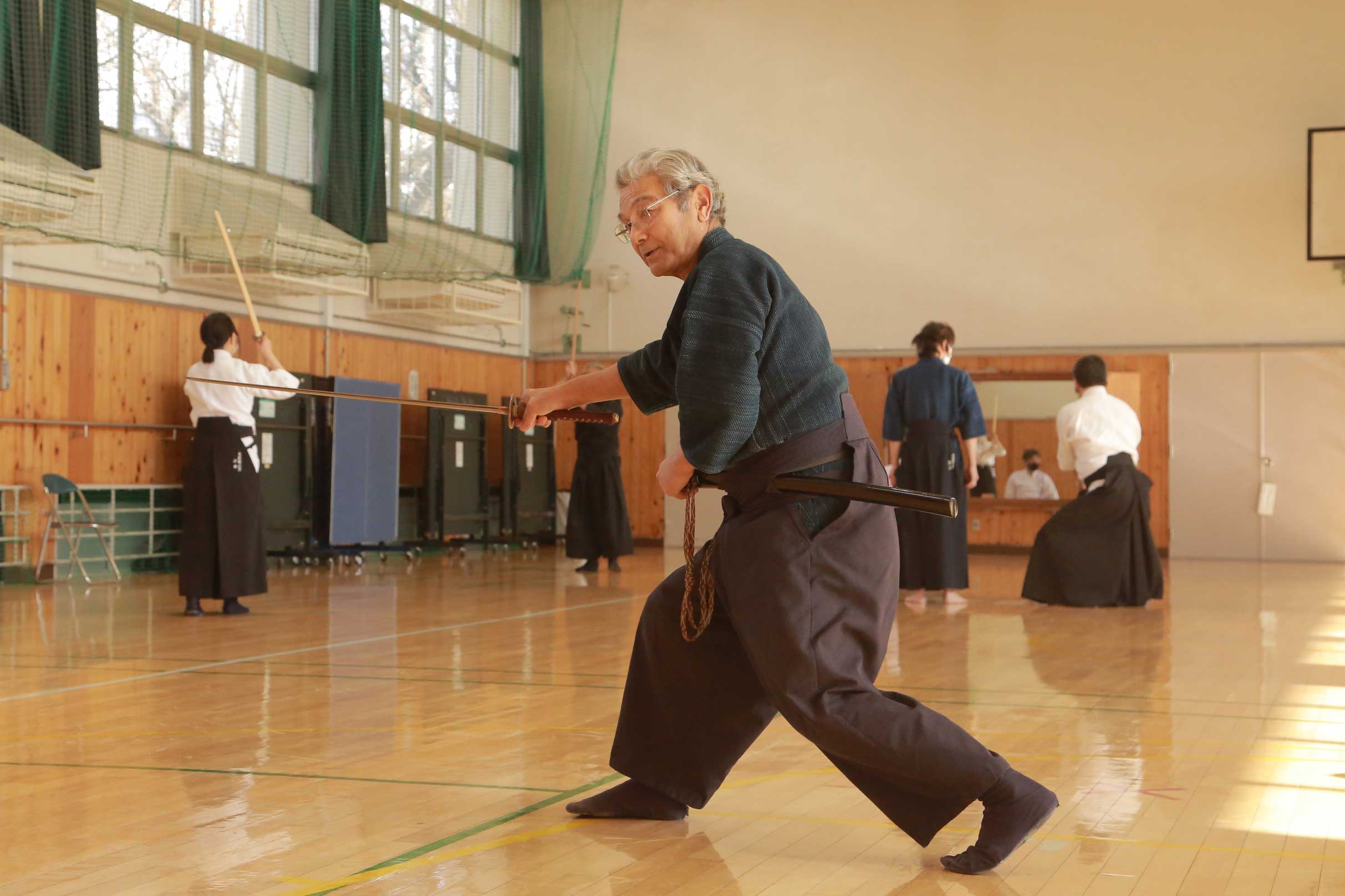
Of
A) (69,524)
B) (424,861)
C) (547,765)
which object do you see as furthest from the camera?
(69,524)

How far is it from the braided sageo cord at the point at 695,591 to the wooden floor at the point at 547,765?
0.40 metres

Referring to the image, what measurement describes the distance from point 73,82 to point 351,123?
2252 millimetres

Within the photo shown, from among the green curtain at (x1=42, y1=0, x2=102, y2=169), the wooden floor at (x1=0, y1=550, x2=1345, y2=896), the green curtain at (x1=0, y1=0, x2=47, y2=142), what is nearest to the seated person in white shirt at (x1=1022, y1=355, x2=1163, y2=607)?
the wooden floor at (x1=0, y1=550, x2=1345, y2=896)

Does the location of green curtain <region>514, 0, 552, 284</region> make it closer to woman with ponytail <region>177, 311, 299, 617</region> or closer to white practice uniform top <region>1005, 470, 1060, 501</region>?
woman with ponytail <region>177, 311, 299, 617</region>

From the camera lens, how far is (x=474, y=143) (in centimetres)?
1073

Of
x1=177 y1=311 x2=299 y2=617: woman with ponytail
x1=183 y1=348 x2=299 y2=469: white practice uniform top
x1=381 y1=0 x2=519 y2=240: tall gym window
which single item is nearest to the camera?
x1=183 y1=348 x2=299 y2=469: white practice uniform top

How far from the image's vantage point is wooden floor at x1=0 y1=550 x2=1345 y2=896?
7.47ft

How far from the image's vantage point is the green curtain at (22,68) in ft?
24.1

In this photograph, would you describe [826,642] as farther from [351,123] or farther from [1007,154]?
[1007,154]

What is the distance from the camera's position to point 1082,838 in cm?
251

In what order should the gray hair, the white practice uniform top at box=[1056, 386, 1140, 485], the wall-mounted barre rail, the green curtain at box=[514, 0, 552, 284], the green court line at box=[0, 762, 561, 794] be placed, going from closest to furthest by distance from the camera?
the gray hair → the green court line at box=[0, 762, 561, 794] → the white practice uniform top at box=[1056, 386, 1140, 485] → the wall-mounted barre rail → the green curtain at box=[514, 0, 552, 284]

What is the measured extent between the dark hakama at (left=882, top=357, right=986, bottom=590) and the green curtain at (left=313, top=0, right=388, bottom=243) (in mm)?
4265

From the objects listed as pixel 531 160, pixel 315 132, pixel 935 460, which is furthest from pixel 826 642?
pixel 531 160

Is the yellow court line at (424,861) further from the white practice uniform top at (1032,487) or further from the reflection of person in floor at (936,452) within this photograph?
the white practice uniform top at (1032,487)
